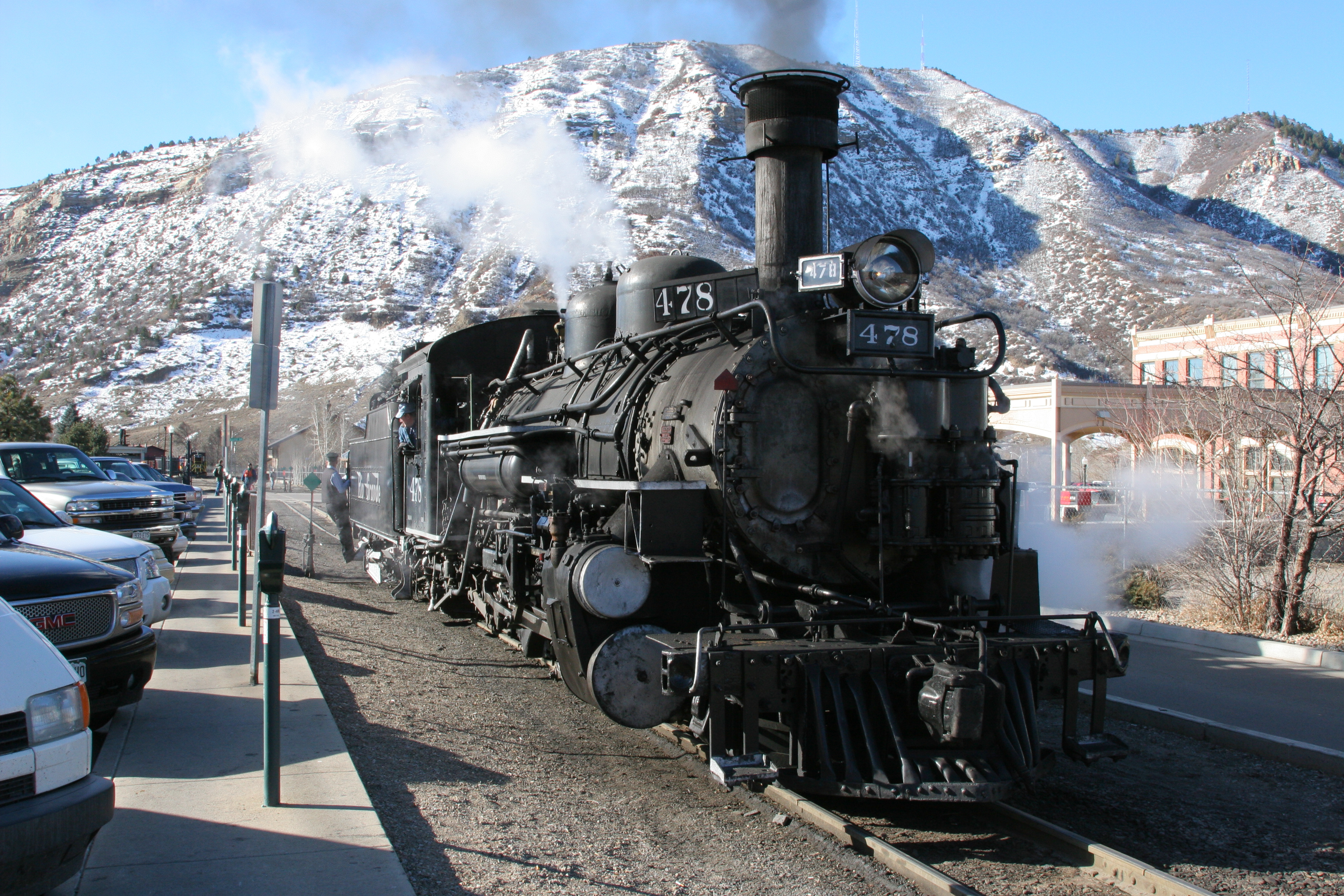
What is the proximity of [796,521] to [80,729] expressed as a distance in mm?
3392

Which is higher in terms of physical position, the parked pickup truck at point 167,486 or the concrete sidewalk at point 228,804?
the parked pickup truck at point 167,486

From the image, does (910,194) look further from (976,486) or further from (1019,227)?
(976,486)

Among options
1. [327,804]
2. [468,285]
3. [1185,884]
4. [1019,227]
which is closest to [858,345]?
[1185,884]

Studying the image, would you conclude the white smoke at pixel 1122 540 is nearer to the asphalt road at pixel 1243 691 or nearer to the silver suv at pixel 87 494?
the asphalt road at pixel 1243 691

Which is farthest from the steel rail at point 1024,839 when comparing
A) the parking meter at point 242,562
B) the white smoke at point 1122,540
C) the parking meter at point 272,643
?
the white smoke at point 1122,540

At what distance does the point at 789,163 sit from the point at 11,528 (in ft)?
18.0

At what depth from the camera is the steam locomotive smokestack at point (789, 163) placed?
6.34 m

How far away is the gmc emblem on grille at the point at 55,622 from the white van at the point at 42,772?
2034 mm

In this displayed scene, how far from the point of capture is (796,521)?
17.5ft

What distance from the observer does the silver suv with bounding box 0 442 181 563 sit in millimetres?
12766

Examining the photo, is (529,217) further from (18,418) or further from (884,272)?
(884,272)

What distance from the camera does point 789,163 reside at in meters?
6.43

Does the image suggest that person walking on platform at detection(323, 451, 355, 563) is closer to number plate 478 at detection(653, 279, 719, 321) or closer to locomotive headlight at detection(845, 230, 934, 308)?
number plate 478 at detection(653, 279, 719, 321)

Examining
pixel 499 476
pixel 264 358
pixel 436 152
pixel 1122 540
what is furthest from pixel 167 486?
pixel 436 152
